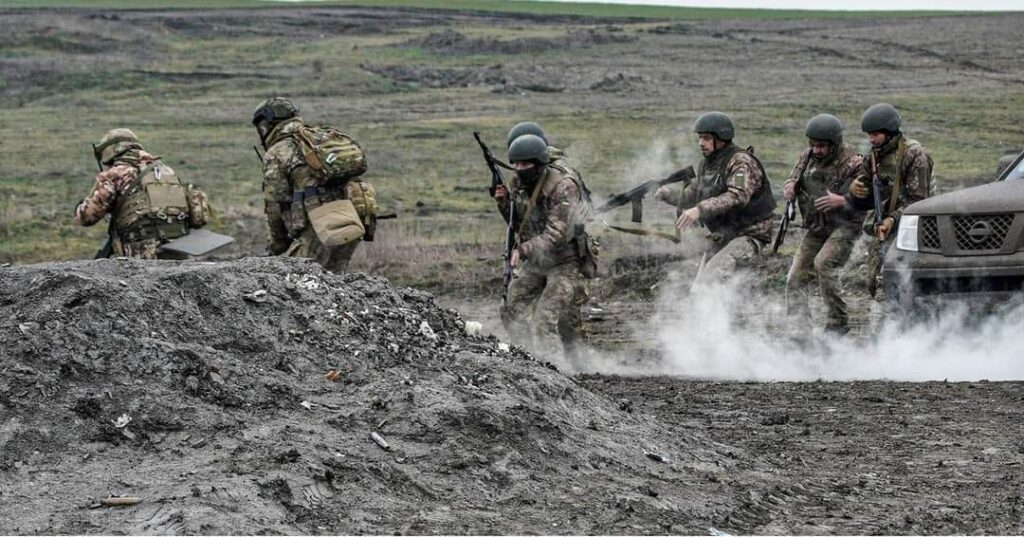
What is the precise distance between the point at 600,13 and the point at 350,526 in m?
78.9

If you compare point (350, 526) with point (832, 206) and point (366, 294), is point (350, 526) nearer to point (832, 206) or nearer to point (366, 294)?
point (366, 294)

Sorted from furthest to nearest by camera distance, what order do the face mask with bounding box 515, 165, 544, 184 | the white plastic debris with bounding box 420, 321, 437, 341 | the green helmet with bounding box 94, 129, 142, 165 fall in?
the green helmet with bounding box 94, 129, 142, 165 < the face mask with bounding box 515, 165, 544, 184 < the white plastic debris with bounding box 420, 321, 437, 341

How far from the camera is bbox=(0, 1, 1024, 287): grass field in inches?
848

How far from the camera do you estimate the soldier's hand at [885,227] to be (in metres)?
12.0

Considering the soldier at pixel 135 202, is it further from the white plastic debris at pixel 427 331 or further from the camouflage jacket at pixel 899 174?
the camouflage jacket at pixel 899 174

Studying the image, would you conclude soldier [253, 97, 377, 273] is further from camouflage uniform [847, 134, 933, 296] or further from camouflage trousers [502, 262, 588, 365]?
camouflage uniform [847, 134, 933, 296]

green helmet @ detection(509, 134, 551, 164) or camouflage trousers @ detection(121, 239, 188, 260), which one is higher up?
green helmet @ detection(509, 134, 551, 164)

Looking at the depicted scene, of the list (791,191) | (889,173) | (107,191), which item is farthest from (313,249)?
(889,173)

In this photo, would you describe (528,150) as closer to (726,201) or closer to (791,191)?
(726,201)

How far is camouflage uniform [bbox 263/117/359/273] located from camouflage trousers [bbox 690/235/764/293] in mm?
2711

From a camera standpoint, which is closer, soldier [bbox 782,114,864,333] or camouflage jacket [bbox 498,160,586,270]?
camouflage jacket [bbox 498,160,586,270]

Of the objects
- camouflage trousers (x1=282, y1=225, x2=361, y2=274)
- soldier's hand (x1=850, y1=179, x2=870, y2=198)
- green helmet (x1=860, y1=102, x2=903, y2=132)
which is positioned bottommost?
camouflage trousers (x1=282, y1=225, x2=361, y2=274)

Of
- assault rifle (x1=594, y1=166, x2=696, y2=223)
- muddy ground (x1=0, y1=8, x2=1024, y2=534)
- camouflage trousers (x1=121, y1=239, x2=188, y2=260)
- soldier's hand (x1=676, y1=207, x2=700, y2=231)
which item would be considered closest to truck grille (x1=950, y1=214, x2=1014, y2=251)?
muddy ground (x1=0, y1=8, x2=1024, y2=534)

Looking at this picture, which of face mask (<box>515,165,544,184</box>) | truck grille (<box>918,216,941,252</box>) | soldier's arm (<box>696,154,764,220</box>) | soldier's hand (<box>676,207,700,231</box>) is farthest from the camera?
soldier's arm (<box>696,154,764,220</box>)
